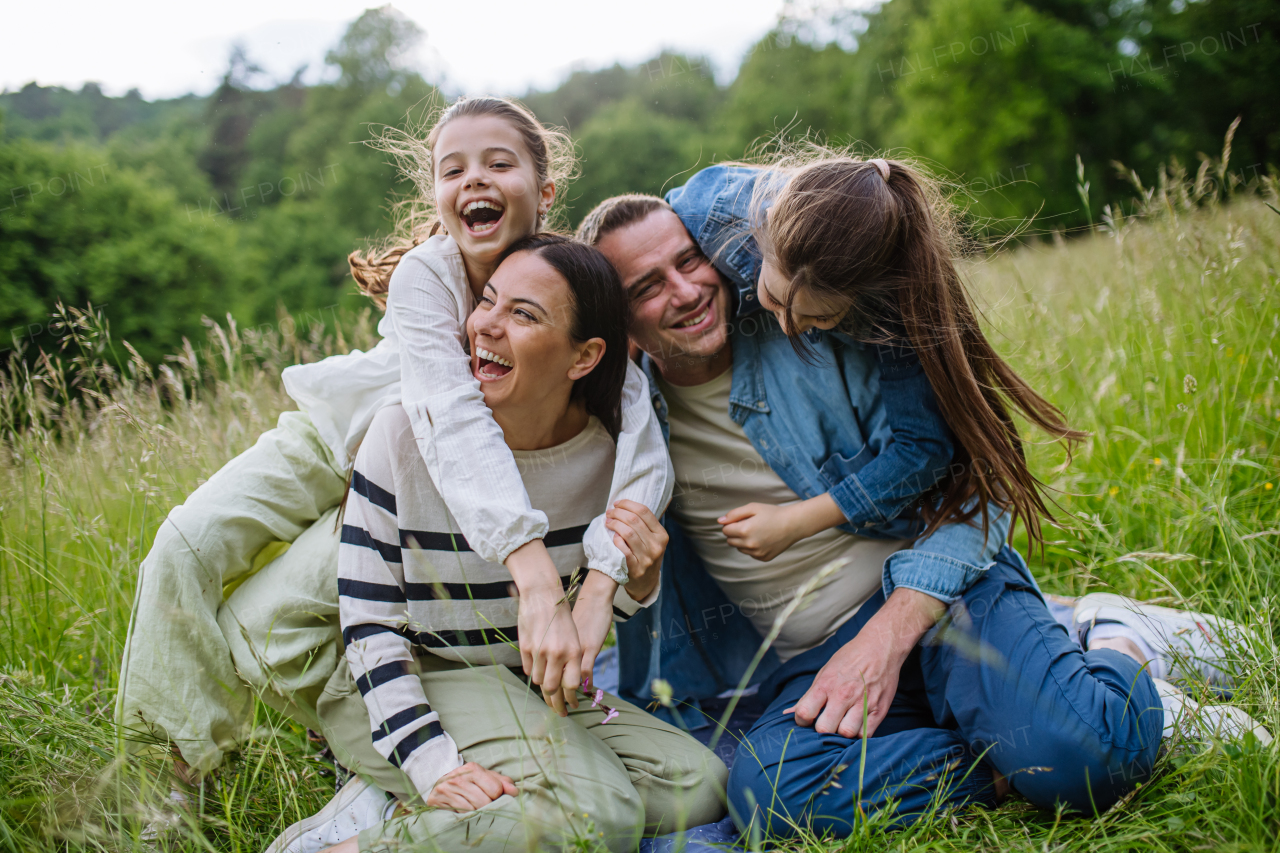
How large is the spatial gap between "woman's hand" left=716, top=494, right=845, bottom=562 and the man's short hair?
0.91m

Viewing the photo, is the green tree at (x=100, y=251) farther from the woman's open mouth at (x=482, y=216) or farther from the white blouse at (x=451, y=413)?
the woman's open mouth at (x=482, y=216)

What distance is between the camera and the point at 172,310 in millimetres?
13578

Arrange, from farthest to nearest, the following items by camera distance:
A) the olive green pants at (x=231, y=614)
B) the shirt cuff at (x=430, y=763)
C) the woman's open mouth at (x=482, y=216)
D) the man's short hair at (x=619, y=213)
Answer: the man's short hair at (x=619, y=213)
the woman's open mouth at (x=482, y=216)
the olive green pants at (x=231, y=614)
the shirt cuff at (x=430, y=763)

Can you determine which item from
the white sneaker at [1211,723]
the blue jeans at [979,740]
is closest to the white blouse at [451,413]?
the blue jeans at [979,740]

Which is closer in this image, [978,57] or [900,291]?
[900,291]

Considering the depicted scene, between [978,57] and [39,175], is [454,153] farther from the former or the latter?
[978,57]

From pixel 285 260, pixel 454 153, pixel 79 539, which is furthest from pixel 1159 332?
pixel 285 260

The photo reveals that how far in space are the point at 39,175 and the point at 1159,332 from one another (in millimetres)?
15282

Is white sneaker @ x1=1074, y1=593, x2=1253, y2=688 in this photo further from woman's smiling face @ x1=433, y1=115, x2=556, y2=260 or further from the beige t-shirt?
woman's smiling face @ x1=433, y1=115, x2=556, y2=260

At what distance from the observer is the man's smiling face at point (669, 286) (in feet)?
7.22

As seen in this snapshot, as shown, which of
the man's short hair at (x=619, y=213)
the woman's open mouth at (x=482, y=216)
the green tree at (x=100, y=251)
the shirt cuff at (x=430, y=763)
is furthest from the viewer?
the green tree at (x=100, y=251)

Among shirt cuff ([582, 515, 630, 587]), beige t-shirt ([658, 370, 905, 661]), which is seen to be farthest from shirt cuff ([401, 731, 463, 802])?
beige t-shirt ([658, 370, 905, 661])

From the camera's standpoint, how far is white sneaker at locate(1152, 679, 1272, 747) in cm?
165

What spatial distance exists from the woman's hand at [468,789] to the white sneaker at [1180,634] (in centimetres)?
167
